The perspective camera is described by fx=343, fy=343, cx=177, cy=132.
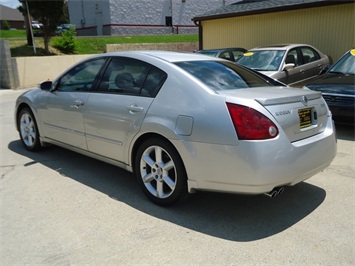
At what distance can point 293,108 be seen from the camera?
3.10 metres

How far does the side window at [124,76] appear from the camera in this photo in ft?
12.1

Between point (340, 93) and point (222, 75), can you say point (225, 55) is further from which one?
point (222, 75)

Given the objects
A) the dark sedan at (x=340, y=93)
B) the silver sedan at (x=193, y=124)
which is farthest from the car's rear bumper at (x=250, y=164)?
the dark sedan at (x=340, y=93)

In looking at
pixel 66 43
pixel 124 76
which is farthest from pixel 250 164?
pixel 66 43

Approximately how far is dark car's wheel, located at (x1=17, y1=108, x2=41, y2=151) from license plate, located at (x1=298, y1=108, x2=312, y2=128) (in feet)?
12.4

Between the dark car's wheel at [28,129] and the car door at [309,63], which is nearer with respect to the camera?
the dark car's wheel at [28,129]

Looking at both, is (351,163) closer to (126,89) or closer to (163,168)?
(163,168)

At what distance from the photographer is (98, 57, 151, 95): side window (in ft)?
12.1

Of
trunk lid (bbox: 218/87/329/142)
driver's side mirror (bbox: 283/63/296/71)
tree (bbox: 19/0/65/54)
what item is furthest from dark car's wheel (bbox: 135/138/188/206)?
tree (bbox: 19/0/65/54)

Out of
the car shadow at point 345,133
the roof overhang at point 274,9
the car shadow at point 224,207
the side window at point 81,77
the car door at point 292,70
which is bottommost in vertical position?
the car shadow at point 345,133

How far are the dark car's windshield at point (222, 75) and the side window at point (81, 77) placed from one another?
48.0 inches

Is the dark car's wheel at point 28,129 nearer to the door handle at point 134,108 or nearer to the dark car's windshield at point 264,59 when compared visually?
the door handle at point 134,108

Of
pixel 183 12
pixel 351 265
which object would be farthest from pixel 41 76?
pixel 183 12

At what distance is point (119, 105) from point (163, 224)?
4.46 ft
